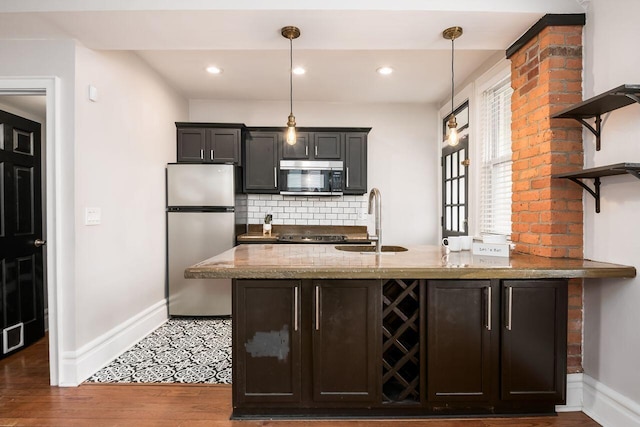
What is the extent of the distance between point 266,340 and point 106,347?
5.73ft

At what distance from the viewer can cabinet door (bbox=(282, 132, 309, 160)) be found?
4.69 m

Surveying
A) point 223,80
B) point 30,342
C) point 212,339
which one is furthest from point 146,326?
point 223,80

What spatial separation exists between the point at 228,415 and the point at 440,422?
4.22 ft

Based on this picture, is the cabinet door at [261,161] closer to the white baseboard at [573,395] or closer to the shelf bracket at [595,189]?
the shelf bracket at [595,189]

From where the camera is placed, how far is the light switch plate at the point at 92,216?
2.75 meters

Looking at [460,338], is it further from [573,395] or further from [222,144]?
[222,144]

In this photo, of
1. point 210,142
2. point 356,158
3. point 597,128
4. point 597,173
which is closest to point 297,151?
point 356,158

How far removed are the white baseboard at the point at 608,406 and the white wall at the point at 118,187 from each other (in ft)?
11.5

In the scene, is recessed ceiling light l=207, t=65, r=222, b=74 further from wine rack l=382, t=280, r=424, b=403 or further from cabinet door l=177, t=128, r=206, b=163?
wine rack l=382, t=280, r=424, b=403

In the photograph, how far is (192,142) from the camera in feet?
14.8

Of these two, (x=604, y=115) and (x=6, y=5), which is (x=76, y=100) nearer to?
(x=6, y=5)

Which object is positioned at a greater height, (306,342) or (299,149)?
(299,149)

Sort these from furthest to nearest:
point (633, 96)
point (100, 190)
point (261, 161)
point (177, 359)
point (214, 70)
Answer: point (261, 161)
point (214, 70)
point (177, 359)
point (100, 190)
point (633, 96)

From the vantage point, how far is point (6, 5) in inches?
89.7
